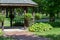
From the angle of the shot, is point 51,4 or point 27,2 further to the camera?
point 51,4

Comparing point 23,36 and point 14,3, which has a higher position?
point 14,3

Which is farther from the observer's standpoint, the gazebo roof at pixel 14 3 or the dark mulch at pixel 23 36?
the gazebo roof at pixel 14 3

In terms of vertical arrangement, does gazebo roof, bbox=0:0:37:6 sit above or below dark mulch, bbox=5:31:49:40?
above

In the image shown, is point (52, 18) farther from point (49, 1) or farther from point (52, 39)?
point (52, 39)

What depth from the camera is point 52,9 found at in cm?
2639

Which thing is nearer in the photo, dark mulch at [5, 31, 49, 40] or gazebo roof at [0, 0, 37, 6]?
dark mulch at [5, 31, 49, 40]

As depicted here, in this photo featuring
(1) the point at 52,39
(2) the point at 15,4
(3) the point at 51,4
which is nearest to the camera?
(1) the point at 52,39

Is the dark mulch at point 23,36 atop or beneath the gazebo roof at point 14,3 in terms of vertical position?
beneath

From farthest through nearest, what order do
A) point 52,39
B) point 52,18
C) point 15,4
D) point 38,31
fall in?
1. point 52,18
2. point 15,4
3. point 38,31
4. point 52,39

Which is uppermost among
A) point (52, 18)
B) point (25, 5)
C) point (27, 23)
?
point (25, 5)

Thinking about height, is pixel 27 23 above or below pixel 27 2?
below

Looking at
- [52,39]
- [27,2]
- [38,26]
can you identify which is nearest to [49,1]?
[27,2]

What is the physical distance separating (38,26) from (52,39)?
528cm

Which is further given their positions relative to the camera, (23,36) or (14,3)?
(14,3)
